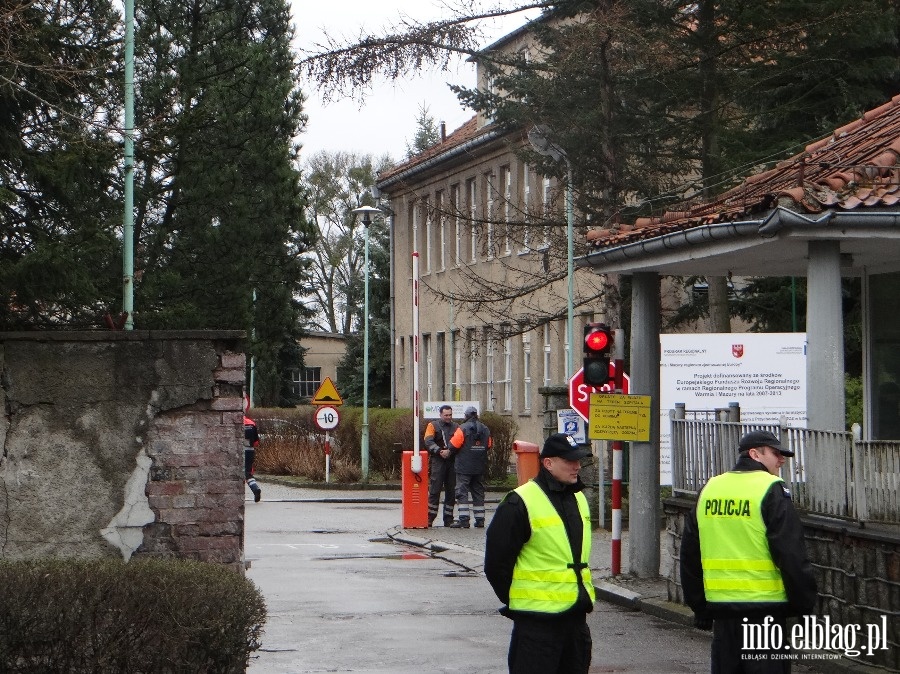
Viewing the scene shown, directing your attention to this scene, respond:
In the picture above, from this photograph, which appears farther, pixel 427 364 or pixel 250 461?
pixel 427 364

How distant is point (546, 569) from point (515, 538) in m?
0.21

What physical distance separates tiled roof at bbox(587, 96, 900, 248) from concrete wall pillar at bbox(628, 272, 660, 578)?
3.18ft

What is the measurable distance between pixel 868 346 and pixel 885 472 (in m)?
4.97

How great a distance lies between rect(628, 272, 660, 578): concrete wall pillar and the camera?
53.9 feet

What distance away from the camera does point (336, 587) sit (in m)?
16.6

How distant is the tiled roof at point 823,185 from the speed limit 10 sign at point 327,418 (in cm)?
2060

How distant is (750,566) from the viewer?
27.0ft

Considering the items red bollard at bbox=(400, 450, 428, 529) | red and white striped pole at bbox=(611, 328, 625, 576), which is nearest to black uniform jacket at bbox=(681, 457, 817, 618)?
red and white striped pole at bbox=(611, 328, 625, 576)

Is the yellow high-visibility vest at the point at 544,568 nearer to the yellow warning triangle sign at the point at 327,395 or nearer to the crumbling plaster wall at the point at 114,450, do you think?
the crumbling plaster wall at the point at 114,450

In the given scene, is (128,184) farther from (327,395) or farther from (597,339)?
(327,395)

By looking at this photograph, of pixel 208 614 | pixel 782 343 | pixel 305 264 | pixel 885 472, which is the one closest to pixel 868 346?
pixel 885 472

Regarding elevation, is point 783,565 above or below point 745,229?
below

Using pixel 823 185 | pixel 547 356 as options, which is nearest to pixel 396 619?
pixel 823 185

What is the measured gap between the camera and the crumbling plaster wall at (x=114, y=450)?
10.4 metres
